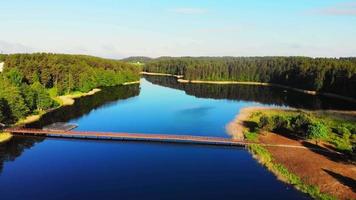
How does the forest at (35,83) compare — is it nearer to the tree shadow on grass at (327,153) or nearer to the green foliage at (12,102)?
the green foliage at (12,102)

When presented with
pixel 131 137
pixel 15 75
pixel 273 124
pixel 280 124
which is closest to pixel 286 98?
pixel 280 124

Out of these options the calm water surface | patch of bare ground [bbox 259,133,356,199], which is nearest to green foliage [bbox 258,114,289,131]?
patch of bare ground [bbox 259,133,356,199]

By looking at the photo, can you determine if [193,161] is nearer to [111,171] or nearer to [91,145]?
[111,171]

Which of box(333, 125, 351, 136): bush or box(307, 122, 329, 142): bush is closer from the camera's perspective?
box(307, 122, 329, 142): bush

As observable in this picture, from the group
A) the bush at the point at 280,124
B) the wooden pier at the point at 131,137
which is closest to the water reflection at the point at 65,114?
the wooden pier at the point at 131,137

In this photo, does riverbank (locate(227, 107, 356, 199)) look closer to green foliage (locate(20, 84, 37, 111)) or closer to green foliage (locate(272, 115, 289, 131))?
green foliage (locate(272, 115, 289, 131))

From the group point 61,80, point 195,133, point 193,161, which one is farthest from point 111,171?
point 61,80
